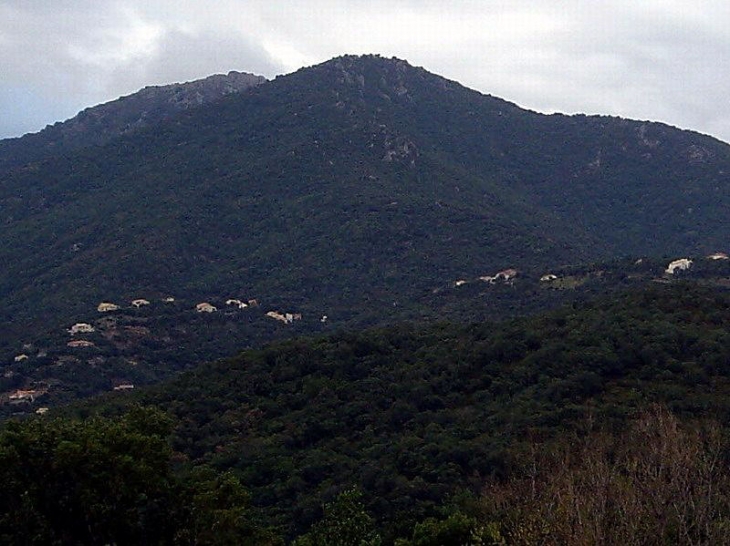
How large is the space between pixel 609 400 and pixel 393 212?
73876 millimetres

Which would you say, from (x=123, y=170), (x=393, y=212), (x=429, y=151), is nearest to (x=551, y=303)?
(x=393, y=212)

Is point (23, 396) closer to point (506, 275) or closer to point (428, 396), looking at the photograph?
point (428, 396)

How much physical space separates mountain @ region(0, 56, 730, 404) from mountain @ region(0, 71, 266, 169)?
23.8 feet

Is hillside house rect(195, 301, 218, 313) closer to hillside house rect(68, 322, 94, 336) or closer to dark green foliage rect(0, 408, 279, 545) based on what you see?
hillside house rect(68, 322, 94, 336)

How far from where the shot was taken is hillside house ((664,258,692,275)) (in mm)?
72000

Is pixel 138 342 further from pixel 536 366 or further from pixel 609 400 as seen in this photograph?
pixel 609 400

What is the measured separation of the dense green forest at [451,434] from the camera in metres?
16.3

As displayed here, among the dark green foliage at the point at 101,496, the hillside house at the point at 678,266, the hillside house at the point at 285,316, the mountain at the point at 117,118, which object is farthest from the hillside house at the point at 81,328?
the mountain at the point at 117,118

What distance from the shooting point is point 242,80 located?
649ft

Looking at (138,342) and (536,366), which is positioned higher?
(536,366)

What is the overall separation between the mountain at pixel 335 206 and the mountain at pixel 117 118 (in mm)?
7256

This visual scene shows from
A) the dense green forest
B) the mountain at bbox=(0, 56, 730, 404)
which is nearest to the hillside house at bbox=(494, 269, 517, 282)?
the mountain at bbox=(0, 56, 730, 404)

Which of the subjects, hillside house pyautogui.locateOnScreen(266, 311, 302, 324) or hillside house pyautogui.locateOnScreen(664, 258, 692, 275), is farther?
hillside house pyautogui.locateOnScreen(266, 311, 302, 324)

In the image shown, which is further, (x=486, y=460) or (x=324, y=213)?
(x=324, y=213)
